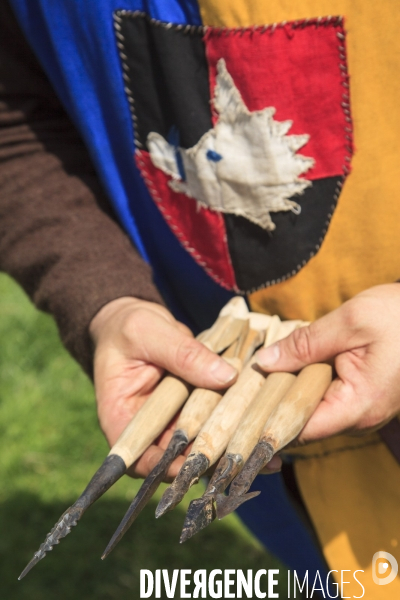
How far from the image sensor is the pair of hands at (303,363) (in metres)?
0.87

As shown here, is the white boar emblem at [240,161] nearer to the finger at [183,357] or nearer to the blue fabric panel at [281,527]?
the finger at [183,357]

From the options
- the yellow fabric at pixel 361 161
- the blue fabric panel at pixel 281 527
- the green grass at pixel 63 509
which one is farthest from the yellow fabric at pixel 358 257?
the green grass at pixel 63 509

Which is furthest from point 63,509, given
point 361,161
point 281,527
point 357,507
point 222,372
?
point 361,161

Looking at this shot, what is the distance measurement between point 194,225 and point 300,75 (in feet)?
1.04

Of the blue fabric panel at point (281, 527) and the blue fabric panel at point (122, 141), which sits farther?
the blue fabric panel at point (281, 527)

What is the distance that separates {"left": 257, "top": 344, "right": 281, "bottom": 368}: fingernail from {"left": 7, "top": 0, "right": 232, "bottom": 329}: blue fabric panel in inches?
8.1

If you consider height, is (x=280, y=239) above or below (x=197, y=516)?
above

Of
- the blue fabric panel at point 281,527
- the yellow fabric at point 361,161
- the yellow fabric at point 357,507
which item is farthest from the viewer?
Result: the blue fabric panel at point 281,527

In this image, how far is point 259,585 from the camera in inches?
84.7

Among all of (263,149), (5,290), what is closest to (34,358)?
(5,290)

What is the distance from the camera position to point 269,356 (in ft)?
3.10

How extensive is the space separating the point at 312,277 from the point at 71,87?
0.54 meters

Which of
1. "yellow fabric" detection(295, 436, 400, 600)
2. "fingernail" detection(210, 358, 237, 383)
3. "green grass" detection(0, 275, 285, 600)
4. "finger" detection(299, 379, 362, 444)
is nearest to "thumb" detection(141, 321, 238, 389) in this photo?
"fingernail" detection(210, 358, 237, 383)

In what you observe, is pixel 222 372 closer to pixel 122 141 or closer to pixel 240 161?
pixel 240 161
